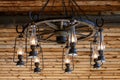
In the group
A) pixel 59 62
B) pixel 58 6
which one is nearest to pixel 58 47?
pixel 59 62

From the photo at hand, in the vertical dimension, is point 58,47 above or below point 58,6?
below

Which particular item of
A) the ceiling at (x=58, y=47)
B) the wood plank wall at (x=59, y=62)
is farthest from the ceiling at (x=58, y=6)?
the wood plank wall at (x=59, y=62)

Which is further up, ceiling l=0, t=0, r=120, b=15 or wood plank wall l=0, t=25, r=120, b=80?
ceiling l=0, t=0, r=120, b=15

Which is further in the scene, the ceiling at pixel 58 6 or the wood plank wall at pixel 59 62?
the wood plank wall at pixel 59 62

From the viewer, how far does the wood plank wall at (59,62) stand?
5.66 meters

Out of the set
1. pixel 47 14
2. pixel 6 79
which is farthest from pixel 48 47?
pixel 6 79

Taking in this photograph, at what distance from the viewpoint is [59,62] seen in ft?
23.1

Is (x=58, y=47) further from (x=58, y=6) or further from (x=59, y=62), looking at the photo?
(x=58, y=6)

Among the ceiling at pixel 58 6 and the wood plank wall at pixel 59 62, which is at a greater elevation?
the ceiling at pixel 58 6

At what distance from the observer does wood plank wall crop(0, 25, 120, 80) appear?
5.66m

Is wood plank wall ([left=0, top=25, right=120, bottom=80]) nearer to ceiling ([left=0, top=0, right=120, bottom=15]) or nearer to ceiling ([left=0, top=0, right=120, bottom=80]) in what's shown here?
ceiling ([left=0, top=0, right=120, bottom=80])

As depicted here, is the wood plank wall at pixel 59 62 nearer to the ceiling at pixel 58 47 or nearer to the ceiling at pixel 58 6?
the ceiling at pixel 58 47

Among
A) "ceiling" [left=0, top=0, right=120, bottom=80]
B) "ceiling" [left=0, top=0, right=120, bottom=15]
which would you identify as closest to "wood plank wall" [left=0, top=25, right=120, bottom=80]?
"ceiling" [left=0, top=0, right=120, bottom=80]

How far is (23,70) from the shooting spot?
24.7 ft
